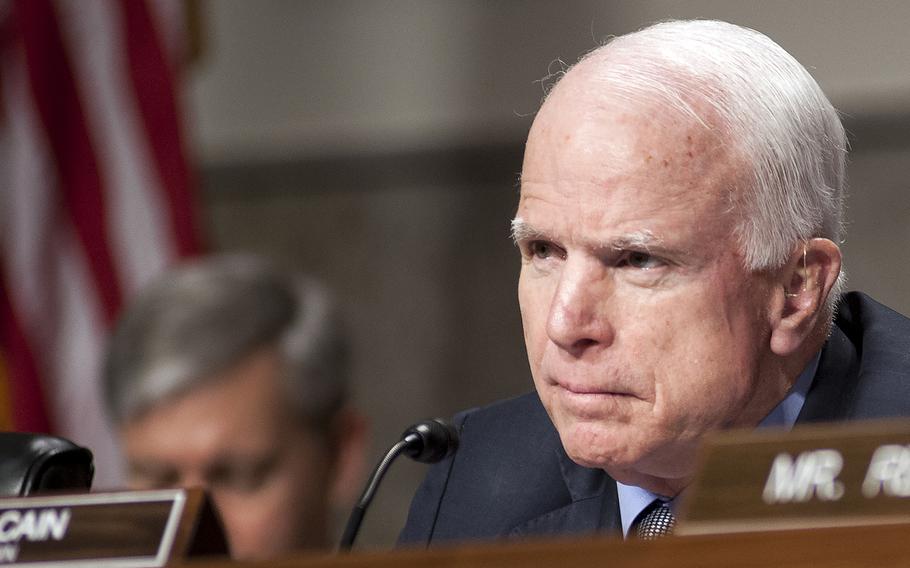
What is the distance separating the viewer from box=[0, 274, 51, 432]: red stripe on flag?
385cm

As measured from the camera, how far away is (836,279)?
6.01ft

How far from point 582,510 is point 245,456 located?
3.82 feet

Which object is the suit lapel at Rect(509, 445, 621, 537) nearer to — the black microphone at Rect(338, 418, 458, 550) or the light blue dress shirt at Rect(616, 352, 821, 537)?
the light blue dress shirt at Rect(616, 352, 821, 537)

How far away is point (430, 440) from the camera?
1.80 m

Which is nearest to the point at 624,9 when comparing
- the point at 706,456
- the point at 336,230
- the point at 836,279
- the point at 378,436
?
the point at 336,230

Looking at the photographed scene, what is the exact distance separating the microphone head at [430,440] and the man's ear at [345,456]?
4.02 feet

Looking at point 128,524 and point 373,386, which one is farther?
point 373,386

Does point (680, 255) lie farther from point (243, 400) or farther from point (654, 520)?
point (243, 400)

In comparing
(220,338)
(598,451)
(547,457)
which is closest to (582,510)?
(547,457)

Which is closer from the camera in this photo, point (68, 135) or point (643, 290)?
point (643, 290)

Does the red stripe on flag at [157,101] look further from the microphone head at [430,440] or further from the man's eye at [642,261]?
the man's eye at [642,261]

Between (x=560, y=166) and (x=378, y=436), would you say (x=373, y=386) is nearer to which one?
(x=378, y=436)

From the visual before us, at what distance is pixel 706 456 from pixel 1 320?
9.92 ft

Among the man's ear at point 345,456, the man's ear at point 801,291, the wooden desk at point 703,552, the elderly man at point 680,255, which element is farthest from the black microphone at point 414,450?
the man's ear at point 345,456
